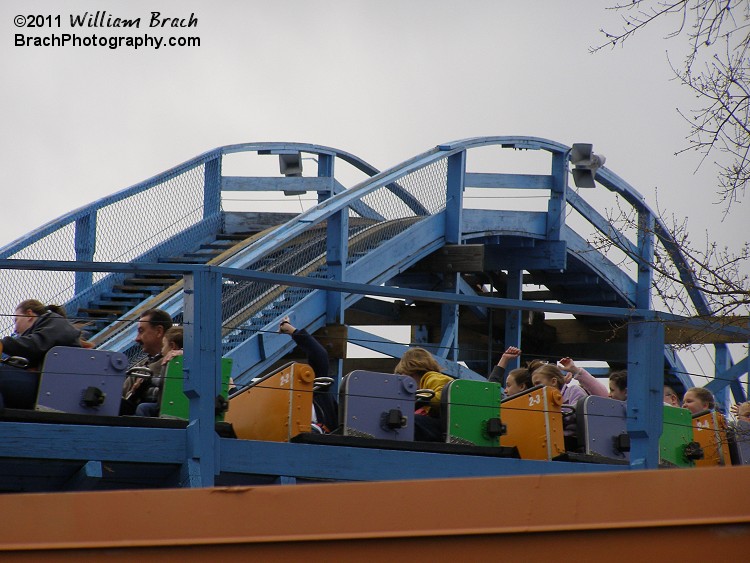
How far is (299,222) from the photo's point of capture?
11625 mm

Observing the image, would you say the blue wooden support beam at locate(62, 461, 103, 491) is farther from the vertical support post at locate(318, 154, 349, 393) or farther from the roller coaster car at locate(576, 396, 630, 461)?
the vertical support post at locate(318, 154, 349, 393)

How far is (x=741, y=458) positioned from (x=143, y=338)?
152 inches

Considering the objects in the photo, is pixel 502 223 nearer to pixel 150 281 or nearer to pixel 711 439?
pixel 150 281

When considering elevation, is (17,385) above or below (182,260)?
below

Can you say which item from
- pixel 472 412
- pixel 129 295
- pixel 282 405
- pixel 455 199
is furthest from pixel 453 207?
pixel 282 405

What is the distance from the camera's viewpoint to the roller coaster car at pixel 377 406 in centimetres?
650

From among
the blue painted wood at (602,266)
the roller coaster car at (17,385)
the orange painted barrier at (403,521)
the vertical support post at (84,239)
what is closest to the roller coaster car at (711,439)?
the roller coaster car at (17,385)

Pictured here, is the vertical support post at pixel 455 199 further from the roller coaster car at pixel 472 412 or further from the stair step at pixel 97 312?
the roller coaster car at pixel 472 412

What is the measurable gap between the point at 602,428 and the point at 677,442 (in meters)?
0.64

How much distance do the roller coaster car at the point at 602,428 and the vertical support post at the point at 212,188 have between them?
27.0 ft

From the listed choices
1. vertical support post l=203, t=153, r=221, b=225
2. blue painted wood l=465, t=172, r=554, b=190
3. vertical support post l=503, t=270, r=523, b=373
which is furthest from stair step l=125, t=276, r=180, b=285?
vertical support post l=503, t=270, r=523, b=373

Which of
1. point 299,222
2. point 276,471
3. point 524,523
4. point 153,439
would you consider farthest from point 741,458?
point 524,523

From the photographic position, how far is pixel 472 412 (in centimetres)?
688

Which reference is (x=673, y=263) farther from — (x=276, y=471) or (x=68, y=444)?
(x=68, y=444)
